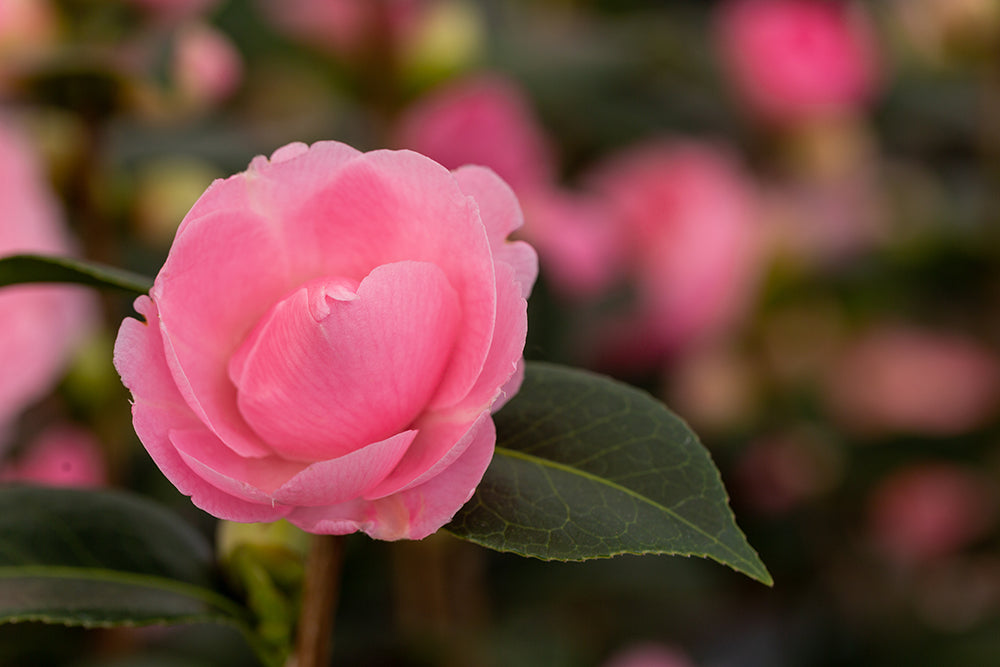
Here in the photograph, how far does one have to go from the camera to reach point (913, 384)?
129cm

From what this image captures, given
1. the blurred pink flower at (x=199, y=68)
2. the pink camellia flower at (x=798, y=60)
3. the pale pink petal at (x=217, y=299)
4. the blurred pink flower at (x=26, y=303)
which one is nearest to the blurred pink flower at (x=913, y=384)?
the pink camellia flower at (x=798, y=60)

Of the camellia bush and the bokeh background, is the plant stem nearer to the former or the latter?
the camellia bush

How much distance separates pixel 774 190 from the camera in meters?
1.39

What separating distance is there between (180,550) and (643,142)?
0.98 m

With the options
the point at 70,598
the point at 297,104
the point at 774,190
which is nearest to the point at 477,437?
the point at 70,598

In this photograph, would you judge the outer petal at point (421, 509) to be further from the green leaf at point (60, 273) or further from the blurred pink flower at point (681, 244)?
the blurred pink flower at point (681, 244)

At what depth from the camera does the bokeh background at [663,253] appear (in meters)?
0.84

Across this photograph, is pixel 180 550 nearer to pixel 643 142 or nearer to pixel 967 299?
pixel 643 142

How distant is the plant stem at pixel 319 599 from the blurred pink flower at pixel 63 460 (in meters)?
0.34

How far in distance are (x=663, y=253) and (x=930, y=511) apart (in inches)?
20.8

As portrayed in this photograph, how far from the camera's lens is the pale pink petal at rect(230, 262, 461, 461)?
315 millimetres

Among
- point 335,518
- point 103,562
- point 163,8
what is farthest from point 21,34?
point 335,518

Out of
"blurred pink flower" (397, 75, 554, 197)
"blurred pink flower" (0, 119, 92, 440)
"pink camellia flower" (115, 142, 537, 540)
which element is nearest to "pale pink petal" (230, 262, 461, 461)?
"pink camellia flower" (115, 142, 537, 540)

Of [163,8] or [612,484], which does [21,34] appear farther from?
[612,484]
